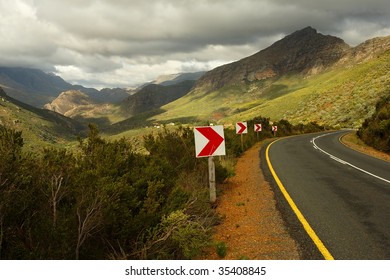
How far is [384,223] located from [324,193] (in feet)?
8.69

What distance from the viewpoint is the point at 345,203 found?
26.1 ft

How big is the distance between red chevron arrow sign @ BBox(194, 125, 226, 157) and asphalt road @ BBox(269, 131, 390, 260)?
2401mm

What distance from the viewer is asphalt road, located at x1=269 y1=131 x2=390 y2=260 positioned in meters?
5.39

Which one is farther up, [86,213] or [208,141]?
[208,141]

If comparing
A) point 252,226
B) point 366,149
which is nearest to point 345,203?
point 252,226

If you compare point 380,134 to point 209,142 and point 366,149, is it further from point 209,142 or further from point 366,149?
point 209,142

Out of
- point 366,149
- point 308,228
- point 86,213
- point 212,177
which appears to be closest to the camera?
point 86,213

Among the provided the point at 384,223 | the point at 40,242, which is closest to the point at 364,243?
the point at 384,223

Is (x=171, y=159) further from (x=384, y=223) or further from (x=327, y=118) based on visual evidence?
(x=327, y=118)

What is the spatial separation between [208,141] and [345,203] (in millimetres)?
3640

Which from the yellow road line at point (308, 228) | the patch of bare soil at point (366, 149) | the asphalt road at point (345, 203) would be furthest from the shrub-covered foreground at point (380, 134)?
the yellow road line at point (308, 228)

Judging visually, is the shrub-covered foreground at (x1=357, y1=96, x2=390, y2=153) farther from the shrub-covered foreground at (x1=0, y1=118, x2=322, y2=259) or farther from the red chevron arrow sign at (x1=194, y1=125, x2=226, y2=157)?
the shrub-covered foreground at (x1=0, y1=118, x2=322, y2=259)

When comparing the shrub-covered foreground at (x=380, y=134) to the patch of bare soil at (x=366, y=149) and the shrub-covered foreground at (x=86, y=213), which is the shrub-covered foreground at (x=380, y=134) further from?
the shrub-covered foreground at (x=86, y=213)

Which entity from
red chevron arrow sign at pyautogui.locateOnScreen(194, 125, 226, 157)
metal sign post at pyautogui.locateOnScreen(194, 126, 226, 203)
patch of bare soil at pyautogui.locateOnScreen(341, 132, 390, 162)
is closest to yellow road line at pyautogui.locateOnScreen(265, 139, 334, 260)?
metal sign post at pyautogui.locateOnScreen(194, 126, 226, 203)
